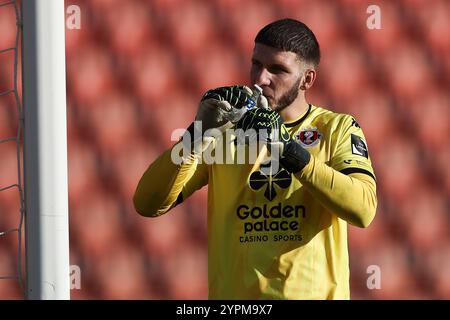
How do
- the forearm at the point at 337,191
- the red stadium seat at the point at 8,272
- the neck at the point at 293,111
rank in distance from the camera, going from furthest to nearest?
the red stadium seat at the point at 8,272
the neck at the point at 293,111
the forearm at the point at 337,191

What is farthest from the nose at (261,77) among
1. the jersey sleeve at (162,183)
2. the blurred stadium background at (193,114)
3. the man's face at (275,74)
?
the blurred stadium background at (193,114)

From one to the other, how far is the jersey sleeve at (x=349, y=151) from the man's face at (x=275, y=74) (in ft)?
0.44

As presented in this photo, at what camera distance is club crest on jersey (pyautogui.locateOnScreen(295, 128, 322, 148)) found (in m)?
2.28

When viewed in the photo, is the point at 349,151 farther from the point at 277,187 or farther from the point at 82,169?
the point at 82,169

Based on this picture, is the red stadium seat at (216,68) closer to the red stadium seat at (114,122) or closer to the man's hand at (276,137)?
the red stadium seat at (114,122)

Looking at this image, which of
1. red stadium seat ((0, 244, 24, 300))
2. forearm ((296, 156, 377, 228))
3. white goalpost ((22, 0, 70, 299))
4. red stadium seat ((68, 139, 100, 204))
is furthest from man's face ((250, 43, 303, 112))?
red stadium seat ((0, 244, 24, 300))

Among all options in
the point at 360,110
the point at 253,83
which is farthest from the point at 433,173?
the point at 253,83

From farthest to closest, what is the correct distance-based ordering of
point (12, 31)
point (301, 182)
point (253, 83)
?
point (12, 31) → point (253, 83) → point (301, 182)

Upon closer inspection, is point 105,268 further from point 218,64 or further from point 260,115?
point 260,115

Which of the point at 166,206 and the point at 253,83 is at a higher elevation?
the point at 253,83

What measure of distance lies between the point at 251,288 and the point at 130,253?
1363 mm

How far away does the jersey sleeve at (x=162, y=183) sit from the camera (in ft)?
7.30

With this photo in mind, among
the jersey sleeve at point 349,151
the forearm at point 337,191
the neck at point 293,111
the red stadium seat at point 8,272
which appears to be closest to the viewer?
the forearm at point 337,191
